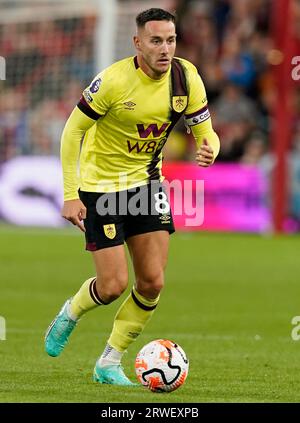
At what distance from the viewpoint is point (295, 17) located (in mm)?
20406

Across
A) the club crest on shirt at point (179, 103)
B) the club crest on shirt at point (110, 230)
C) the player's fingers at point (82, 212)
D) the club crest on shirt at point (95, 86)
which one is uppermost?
the club crest on shirt at point (95, 86)

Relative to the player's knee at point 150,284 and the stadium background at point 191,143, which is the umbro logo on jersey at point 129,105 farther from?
the stadium background at point 191,143

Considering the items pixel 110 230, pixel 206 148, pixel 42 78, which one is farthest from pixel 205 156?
pixel 42 78

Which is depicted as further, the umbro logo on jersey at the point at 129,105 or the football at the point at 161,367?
the umbro logo on jersey at the point at 129,105

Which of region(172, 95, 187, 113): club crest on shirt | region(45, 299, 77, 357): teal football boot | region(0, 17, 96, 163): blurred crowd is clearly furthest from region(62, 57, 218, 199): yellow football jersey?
region(0, 17, 96, 163): blurred crowd

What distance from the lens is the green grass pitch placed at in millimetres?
7398

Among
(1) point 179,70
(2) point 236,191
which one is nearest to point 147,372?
(1) point 179,70

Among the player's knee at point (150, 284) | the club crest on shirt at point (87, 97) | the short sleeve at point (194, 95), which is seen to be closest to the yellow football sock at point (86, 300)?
the player's knee at point (150, 284)

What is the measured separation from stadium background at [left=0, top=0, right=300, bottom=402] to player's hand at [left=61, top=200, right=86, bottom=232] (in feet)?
14.4

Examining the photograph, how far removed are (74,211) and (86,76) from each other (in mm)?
14265

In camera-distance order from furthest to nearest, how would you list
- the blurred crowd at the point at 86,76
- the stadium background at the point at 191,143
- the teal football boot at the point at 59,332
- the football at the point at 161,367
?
1. the blurred crowd at the point at 86,76
2. the stadium background at the point at 191,143
3. the teal football boot at the point at 59,332
4. the football at the point at 161,367

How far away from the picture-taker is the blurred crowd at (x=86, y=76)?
2134cm
